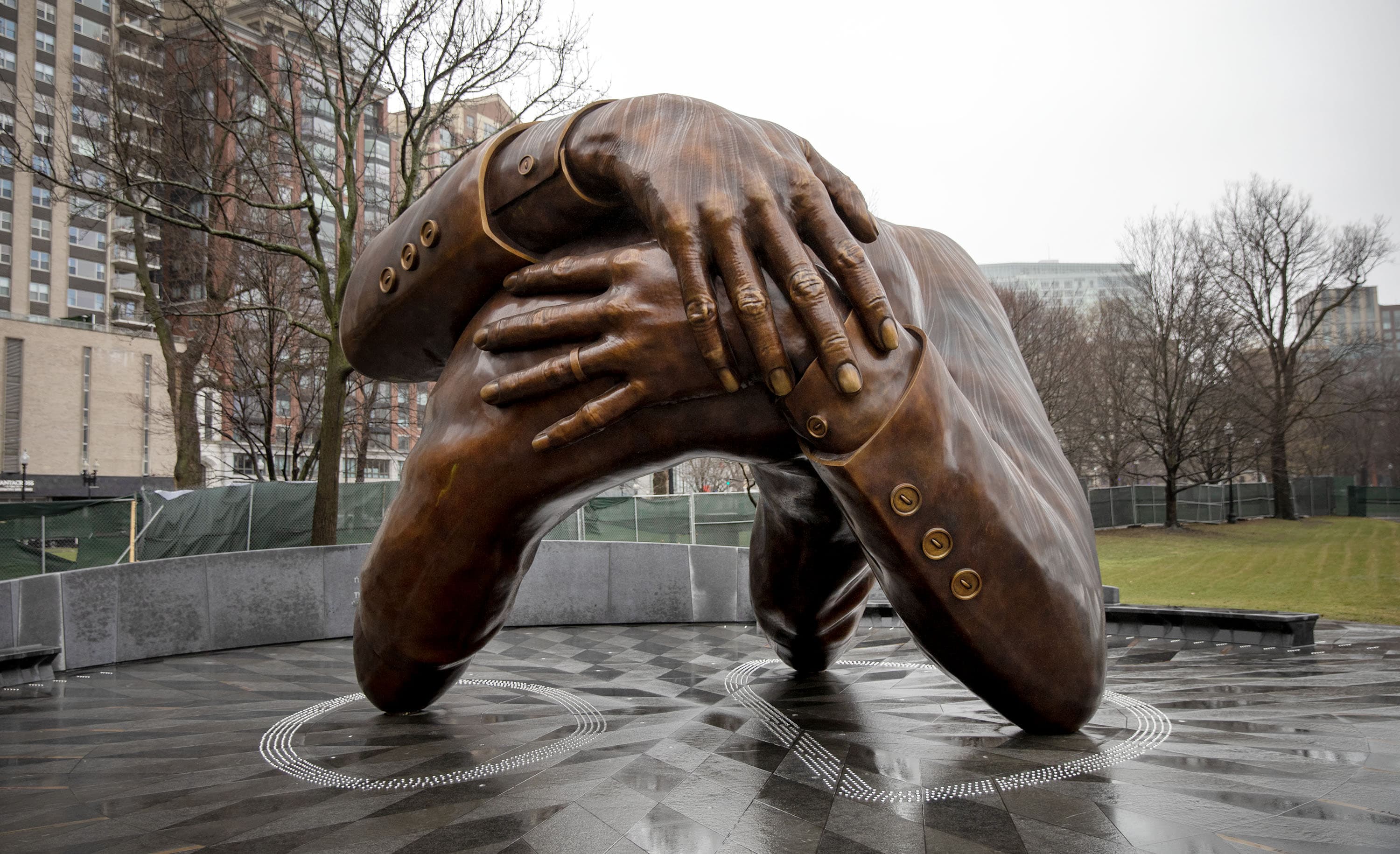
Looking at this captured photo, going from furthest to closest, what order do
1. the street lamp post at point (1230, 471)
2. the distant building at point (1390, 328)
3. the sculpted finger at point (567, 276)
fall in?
the distant building at point (1390, 328) → the street lamp post at point (1230, 471) → the sculpted finger at point (567, 276)

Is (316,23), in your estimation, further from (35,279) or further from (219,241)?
(35,279)

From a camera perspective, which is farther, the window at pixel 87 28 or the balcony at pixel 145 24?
the window at pixel 87 28

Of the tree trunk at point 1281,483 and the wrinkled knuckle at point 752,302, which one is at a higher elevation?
the wrinkled knuckle at point 752,302

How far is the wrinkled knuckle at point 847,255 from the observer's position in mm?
2980

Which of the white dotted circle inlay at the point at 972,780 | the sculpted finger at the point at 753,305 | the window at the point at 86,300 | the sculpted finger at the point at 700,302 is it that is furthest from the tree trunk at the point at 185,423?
the window at the point at 86,300

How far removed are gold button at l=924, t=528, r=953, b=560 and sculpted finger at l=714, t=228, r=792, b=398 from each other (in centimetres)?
78

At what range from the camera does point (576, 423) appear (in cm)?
319

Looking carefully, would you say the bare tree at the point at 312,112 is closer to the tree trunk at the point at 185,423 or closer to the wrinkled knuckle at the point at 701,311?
the tree trunk at the point at 185,423

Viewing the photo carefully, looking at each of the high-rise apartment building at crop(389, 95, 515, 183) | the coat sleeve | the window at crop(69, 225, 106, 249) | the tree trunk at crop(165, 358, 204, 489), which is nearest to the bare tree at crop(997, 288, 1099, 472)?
the high-rise apartment building at crop(389, 95, 515, 183)

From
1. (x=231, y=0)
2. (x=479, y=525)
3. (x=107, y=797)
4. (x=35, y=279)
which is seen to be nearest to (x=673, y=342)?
(x=479, y=525)

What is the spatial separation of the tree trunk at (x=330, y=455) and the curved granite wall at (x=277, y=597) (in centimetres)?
235

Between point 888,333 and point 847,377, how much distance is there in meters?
0.24

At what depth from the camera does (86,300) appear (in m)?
63.3

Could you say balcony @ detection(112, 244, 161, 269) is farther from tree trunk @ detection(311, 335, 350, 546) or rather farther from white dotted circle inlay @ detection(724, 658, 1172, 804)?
white dotted circle inlay @ detection(724, 658, 1172, 804)
